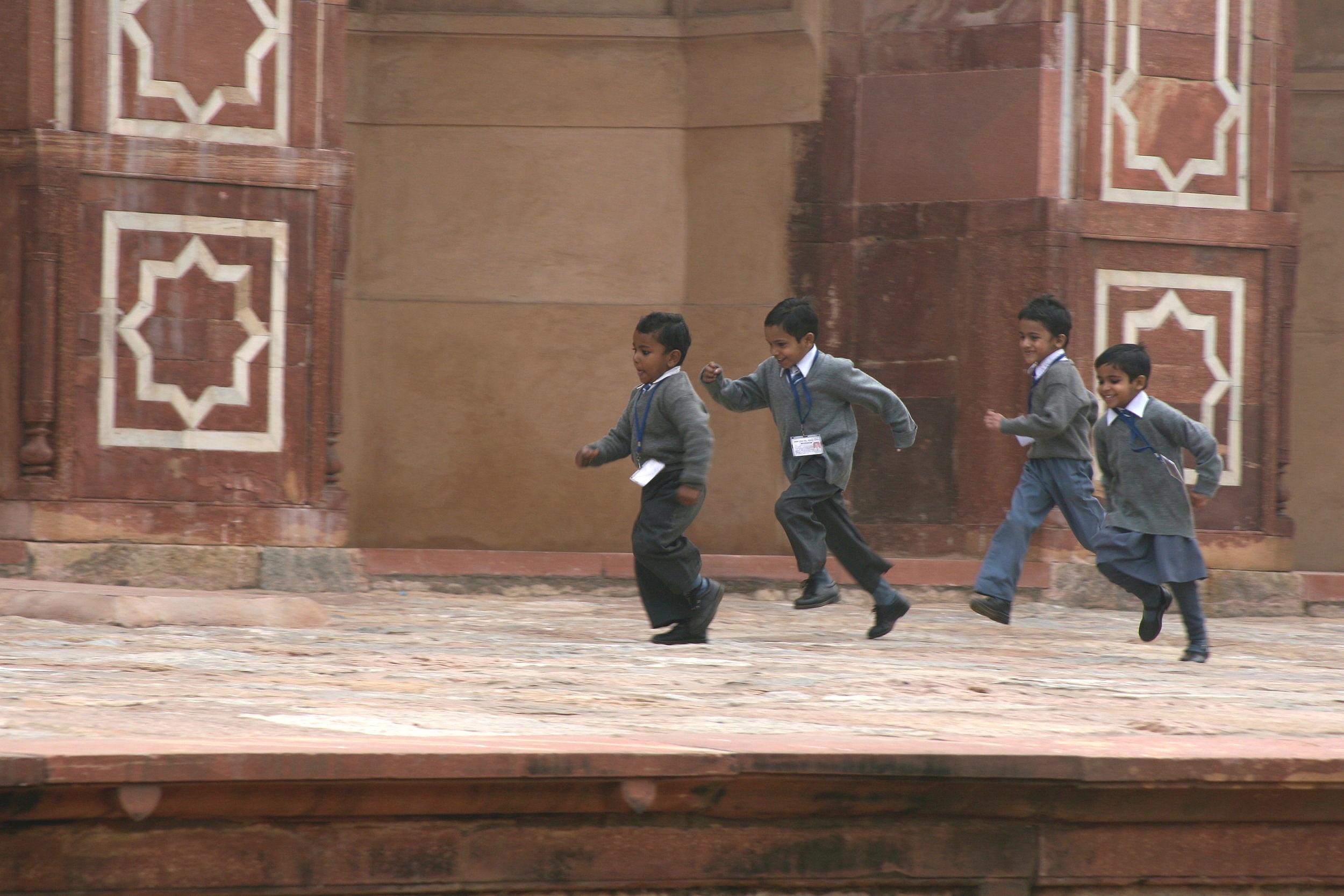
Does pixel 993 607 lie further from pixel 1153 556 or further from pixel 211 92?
pixel 211 92

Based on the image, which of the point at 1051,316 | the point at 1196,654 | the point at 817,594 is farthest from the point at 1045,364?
the point at 1196,654

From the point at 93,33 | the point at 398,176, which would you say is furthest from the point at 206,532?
the point at 398,176

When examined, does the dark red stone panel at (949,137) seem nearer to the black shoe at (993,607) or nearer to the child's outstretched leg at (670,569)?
the black shoe at (993,607)

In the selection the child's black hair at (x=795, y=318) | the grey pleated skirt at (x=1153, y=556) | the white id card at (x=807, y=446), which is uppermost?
the child's black hair at (x=795, y=318)

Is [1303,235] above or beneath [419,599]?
above

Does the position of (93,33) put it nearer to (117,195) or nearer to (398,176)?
(117,195)

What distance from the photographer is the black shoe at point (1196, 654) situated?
6.38 meters

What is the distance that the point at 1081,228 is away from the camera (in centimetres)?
942

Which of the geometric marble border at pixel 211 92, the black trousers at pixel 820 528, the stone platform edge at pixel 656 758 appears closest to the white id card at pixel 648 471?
the black trousers at pixel 820 528

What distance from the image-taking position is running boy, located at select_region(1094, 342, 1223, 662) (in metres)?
6.48

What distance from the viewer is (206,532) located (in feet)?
27.6

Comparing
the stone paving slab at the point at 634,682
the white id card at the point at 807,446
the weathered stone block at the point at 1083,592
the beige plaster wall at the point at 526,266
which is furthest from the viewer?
the beige plaster wall at the point at 526,266

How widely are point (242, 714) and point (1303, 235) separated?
31.9 ft

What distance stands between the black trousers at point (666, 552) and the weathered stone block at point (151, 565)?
8.70 ft
